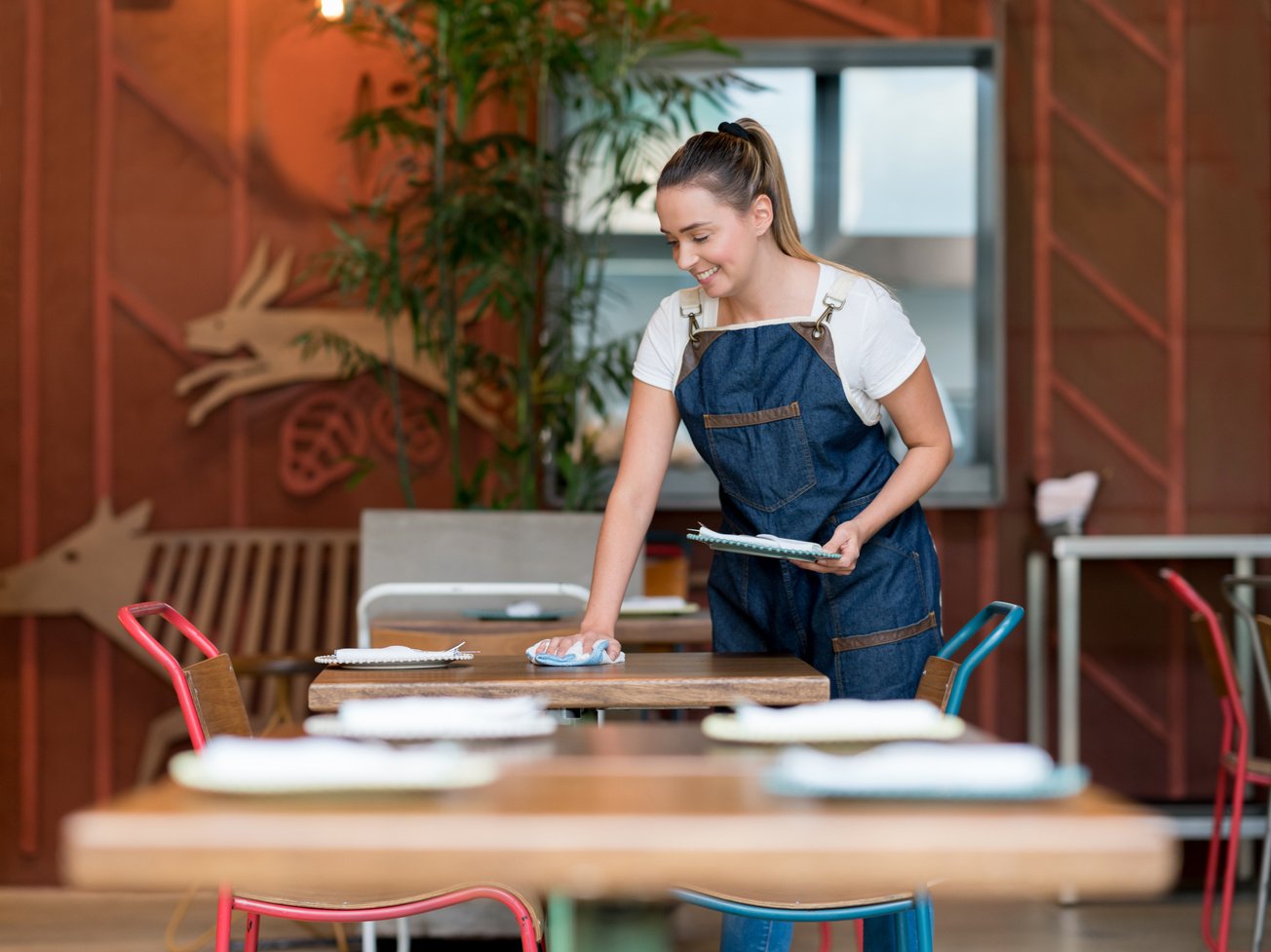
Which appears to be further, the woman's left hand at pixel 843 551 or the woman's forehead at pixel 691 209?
the woman's forehead at pixel 691 209

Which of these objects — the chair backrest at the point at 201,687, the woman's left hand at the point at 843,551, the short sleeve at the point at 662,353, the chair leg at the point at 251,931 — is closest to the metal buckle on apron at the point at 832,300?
the short sleeve at the point at 662,353

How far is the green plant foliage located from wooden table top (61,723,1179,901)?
8.90 feet

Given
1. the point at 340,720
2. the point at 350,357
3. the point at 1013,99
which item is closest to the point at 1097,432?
the point at 1013,99

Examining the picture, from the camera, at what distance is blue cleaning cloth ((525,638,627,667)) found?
76.1 inches

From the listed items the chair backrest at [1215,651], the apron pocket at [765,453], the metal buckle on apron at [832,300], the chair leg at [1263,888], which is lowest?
the chair leg at [1263,888]

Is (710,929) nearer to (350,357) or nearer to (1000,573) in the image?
(1000,573)

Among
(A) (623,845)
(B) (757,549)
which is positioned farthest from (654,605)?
(A) (623,845)

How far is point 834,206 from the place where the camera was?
455cm

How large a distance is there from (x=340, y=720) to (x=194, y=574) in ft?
9.88

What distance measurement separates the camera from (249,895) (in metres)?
1.87

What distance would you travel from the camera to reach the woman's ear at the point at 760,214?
2287 mm

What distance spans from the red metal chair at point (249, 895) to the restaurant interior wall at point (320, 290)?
245 cm

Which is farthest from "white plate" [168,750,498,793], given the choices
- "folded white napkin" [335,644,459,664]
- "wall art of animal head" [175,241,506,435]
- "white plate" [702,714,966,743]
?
"wall art of animal head" [175,241,506,435]

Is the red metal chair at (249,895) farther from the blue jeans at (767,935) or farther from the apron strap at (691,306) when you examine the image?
the apron strap at (691,306)
